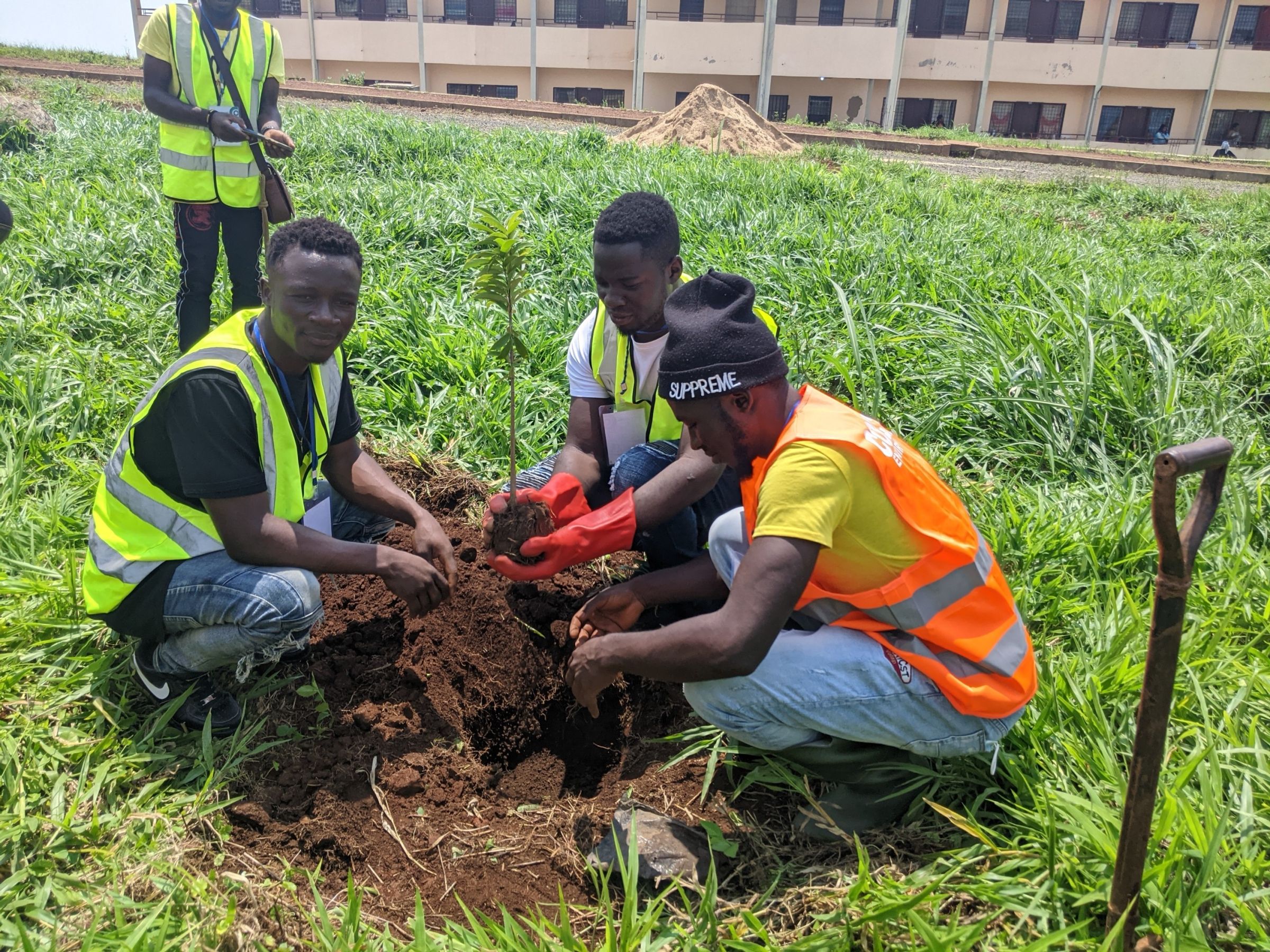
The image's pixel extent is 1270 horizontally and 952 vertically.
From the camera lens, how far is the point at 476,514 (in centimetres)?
344

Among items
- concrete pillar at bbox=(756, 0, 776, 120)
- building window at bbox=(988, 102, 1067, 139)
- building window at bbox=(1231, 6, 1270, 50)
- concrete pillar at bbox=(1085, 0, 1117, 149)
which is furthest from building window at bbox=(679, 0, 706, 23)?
building window at bbox=(1231, 6, 1270, 50)

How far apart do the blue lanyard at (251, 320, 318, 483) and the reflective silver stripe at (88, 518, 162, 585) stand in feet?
1.41

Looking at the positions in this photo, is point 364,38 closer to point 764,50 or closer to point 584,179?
point 764,50

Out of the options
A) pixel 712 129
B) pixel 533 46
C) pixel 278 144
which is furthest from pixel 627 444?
pixel 533 46

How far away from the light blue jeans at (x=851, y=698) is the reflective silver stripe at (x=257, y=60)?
12.6ft

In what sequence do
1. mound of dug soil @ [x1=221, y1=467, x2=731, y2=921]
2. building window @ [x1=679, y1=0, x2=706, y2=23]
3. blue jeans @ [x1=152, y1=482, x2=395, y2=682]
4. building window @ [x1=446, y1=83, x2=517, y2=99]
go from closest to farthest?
mound of dug soil @ [x1=221, y1=467, x2=731, y2=921], blue jeans @ [x1=152, y1=482, x2=395, y2=682], building window @ [x1=679, y1=0, x2=706, y2=23], building window @ [x1=446, y1=83, x2=517, y2=99]

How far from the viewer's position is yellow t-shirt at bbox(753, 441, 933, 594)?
5.49 feet

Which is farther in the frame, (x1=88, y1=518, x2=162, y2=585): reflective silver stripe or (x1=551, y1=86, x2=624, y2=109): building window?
(x1=551, y1=86, x2=624, y2=109): building window

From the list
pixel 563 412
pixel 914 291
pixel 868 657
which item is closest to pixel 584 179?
pixel 914 291

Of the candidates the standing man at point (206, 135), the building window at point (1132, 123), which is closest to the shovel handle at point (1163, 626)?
the standing man at point (206, 135)

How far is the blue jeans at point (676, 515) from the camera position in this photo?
2.82 meters

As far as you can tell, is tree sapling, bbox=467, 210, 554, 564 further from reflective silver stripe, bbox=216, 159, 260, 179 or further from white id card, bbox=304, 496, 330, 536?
reflective silver stripe, bbox=216, 159, 260, 179

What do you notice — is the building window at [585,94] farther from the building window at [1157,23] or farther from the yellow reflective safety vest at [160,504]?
A: the yellow reflective safety vest at [160,504]

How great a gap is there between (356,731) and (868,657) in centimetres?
138
